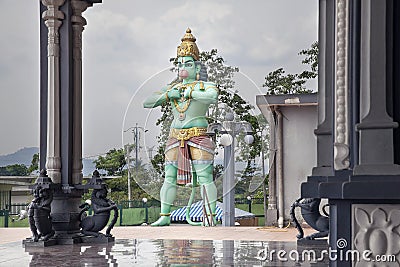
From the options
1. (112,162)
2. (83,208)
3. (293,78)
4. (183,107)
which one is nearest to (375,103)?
(83,208)

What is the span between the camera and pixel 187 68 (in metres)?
14.1

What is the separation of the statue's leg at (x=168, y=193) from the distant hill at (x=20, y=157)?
4.65 meters

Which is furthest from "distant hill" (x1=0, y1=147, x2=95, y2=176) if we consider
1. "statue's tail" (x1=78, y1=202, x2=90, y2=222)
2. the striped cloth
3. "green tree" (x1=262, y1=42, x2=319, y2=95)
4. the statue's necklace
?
"statue's tail" (x1=78, y1=202, x2=90, y2=222)

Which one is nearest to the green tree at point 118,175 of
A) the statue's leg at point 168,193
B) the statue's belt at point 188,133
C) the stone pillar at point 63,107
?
the statue's leg at point 168,193

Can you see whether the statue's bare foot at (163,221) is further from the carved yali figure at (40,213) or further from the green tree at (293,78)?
the green tree at (293,78)

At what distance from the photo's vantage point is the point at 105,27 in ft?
67.8

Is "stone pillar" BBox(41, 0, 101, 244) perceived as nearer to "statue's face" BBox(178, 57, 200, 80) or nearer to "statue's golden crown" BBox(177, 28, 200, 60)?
"statue's face" BBox(178, 57, 200, 80)

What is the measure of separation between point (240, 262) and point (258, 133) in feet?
28.3

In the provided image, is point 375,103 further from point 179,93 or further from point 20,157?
point 20,157

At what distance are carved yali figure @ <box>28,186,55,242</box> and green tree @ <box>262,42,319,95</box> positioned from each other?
13.2 meters

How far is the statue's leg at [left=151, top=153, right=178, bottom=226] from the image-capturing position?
13.4m

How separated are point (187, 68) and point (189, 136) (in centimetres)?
131

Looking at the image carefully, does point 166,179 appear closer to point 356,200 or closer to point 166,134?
point 166,134

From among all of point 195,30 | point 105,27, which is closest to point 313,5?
point 195,30
